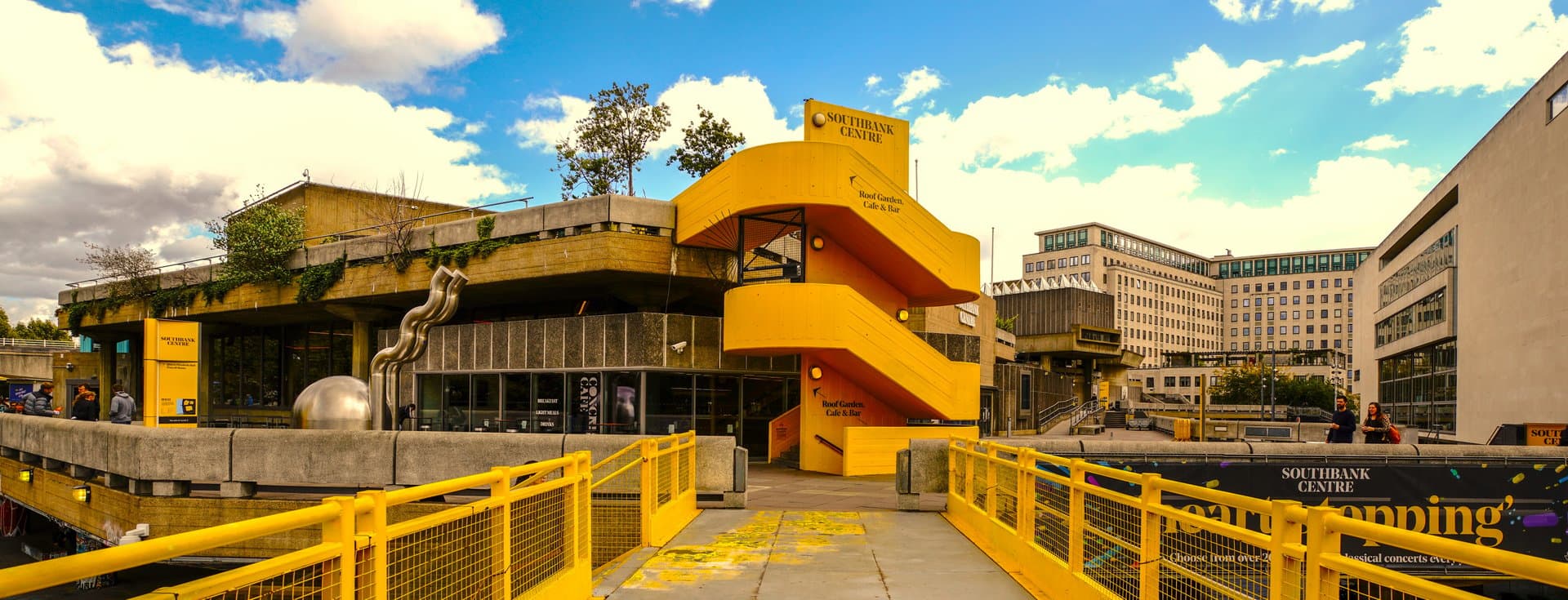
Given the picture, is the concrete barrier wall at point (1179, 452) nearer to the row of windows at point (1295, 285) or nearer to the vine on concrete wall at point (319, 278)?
the vine on concrete wall at point (319, 278)

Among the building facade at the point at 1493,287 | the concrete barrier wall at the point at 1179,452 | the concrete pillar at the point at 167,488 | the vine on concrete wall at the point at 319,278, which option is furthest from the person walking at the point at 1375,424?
the vine on concrete wall at the point at 319,278

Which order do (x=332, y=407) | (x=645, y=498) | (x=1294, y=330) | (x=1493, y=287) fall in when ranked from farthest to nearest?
(x=1294, y=330)
(x=1493, y=287)
(x=332, y=407)
(x=645, y=498)

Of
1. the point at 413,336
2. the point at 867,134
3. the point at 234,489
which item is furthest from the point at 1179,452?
the point at 413,336

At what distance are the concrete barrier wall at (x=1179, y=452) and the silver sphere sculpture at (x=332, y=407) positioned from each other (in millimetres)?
11715

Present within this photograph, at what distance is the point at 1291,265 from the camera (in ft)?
519

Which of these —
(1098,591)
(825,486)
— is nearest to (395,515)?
(825,486)

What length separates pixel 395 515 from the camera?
1547cm

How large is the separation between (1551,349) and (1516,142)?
8.21 metres

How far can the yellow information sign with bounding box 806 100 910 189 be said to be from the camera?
22094mm

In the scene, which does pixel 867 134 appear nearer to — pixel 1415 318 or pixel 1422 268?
pixel 1422 268

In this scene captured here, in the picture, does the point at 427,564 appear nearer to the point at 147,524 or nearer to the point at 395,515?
the point at 395,515

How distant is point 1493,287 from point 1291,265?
135144 mm

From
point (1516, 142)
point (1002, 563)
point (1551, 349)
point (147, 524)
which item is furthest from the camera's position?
point (1516, 142)

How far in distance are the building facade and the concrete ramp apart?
19.9 metres
